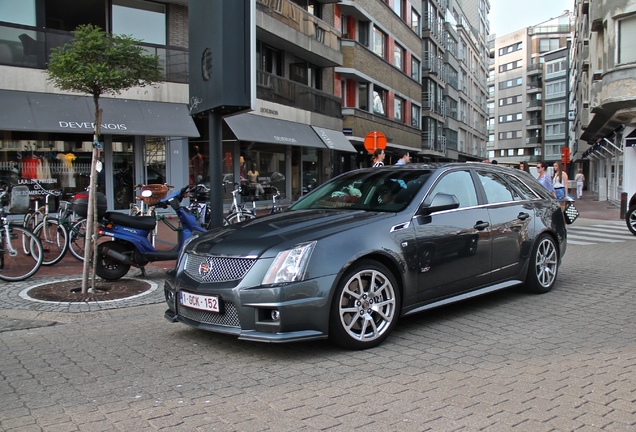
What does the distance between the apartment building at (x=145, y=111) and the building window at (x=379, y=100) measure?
7024 mm

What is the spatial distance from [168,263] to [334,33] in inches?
751

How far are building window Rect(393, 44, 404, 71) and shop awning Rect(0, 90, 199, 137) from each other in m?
20.4

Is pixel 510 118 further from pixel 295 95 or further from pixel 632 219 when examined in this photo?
pixel 632 219

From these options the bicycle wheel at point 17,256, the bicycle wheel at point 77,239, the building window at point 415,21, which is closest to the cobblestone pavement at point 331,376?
the bicycle wheel at point 17,256

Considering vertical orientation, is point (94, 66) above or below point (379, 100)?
below

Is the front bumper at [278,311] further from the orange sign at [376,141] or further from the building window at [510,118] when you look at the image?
the building window at [510,118]

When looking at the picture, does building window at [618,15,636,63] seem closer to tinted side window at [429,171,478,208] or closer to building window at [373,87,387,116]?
building window at [373,87,387,116]

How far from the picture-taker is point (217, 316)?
14.5 feet

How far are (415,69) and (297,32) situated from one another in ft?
62.7

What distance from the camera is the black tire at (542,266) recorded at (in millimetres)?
6551

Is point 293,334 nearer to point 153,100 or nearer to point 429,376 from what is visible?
point 429,376

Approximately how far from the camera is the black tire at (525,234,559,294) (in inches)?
258

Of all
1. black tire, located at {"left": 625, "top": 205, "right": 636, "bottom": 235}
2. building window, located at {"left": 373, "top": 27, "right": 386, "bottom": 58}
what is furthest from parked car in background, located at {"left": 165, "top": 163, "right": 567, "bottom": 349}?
building window, located at {"left": 373, "top": 27, "right": 386, "bottom": 58}

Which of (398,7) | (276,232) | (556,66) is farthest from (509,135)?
(276,232)
